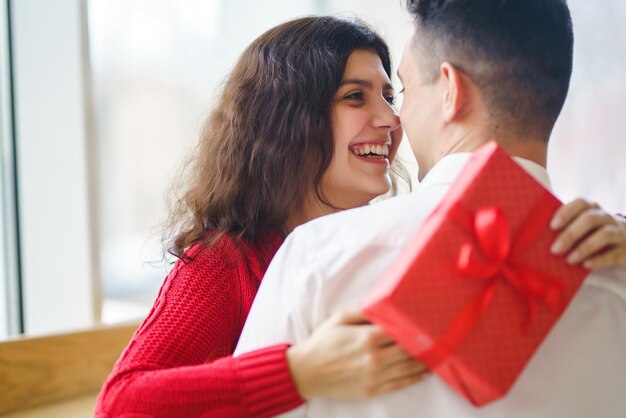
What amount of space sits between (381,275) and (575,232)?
0.22 metres

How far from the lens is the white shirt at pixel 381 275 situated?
0.77 metres

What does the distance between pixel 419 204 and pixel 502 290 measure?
6.0 inches

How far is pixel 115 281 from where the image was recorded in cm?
214

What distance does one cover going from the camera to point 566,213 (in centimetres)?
74

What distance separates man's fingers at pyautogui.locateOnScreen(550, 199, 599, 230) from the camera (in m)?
0.73

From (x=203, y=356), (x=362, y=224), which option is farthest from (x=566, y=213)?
(x=203, y=356)

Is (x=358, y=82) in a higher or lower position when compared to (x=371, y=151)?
higher

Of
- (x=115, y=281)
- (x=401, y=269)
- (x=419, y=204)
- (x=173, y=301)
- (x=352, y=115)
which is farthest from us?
(x=115, y=281)

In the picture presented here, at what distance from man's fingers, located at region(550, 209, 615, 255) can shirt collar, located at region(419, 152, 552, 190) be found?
Result: 0.30 feet

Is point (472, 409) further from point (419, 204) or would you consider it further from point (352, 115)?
point (352, 115)

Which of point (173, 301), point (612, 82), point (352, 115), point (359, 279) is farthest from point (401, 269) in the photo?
point (612, 82)

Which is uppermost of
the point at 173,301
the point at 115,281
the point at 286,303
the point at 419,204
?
the point at 419,204

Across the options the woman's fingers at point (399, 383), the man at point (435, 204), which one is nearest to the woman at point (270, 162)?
the man at point (435, 204)

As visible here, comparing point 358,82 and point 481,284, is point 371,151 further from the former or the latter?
point 481,284
